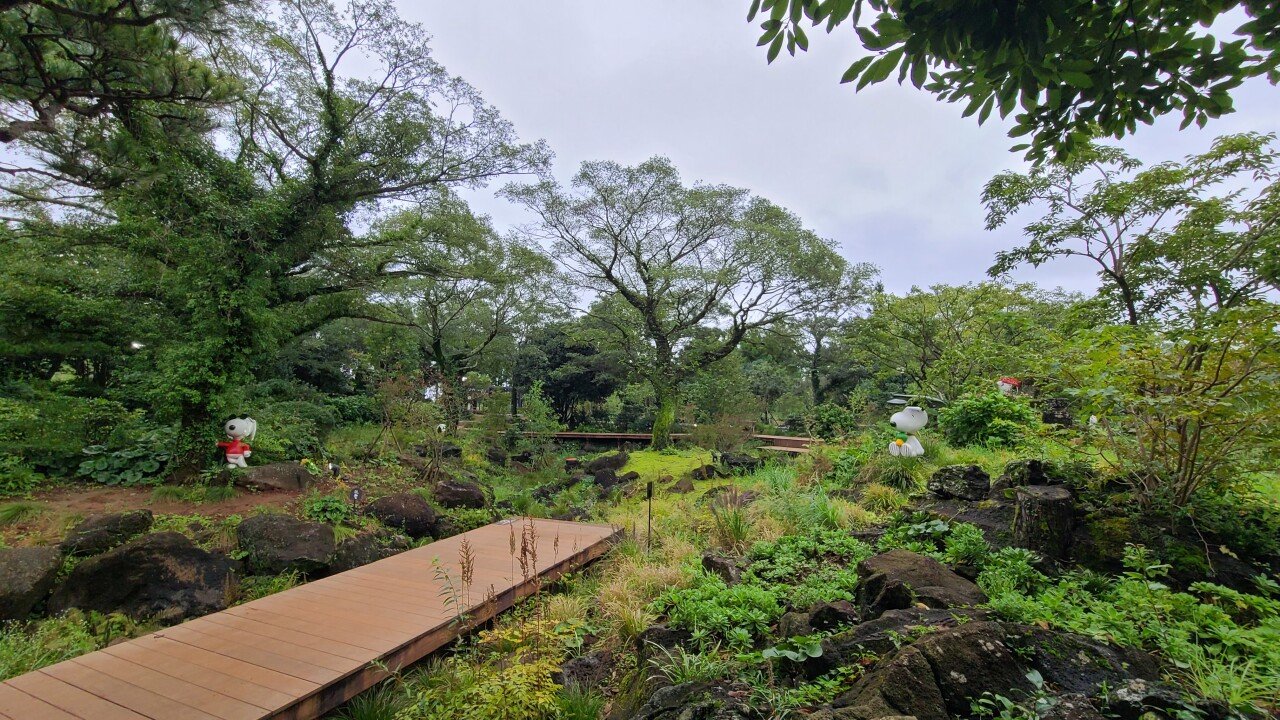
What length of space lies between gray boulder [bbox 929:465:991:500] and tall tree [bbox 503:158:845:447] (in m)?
10.3

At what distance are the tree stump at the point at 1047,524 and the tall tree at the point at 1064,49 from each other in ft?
6.82

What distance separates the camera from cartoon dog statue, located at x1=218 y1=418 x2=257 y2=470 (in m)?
6.30

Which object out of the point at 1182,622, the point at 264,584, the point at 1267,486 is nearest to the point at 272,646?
the point at 264,584

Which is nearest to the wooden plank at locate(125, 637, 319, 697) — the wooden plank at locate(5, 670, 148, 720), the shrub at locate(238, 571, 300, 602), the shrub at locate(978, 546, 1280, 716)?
the wooden plank at locate(5, 670, 148, 720)

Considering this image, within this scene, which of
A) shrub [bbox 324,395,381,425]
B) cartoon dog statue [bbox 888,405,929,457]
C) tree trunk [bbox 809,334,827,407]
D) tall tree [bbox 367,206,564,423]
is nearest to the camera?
cartoon dog statue [bbox 888,405,929,457]

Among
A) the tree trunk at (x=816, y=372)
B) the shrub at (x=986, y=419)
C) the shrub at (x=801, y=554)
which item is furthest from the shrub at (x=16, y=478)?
the tree trunk at (x=816, y=372)

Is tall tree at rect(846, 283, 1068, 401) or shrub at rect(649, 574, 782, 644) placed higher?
tall tree at rect(846, 283, 1068, 401)

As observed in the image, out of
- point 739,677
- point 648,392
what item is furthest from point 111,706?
point 648,392

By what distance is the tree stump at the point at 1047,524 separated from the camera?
116 inches

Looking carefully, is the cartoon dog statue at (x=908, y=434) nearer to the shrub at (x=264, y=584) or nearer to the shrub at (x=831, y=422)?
the shrub at (x=831, y=422)

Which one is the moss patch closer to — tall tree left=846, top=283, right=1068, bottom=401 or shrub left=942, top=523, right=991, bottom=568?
tall tree left=846, top=283, right=1068, bottom=401

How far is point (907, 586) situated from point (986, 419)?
5.90 metres

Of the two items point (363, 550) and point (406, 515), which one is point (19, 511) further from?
point (406, 515)

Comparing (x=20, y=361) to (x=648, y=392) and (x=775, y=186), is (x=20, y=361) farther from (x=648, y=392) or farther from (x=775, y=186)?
(x=775, y=186)
